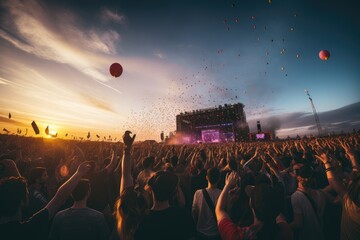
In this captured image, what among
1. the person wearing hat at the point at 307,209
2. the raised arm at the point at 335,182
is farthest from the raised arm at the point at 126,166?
the raised arm at the point at 335,182

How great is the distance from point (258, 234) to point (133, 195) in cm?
137

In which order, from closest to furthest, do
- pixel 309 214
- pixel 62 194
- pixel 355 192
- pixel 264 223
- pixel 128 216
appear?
pixel 264 223
pixel 355 192
pixel 128 216
pixel 62 194
pixel 309 214

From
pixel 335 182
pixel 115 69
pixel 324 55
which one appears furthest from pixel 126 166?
pixel 324 55

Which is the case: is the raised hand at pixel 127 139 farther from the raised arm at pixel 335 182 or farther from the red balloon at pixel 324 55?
the red balloon at pixel 324 55

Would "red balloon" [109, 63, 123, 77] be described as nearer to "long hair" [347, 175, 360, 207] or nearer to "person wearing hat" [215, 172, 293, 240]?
"person wearing hat" [215, 172, 293, 240]

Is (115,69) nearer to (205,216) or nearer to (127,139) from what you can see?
(127,139)

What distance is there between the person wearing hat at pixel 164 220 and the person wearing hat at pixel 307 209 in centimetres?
179

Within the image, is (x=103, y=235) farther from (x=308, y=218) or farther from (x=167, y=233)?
(x=308, y=218)

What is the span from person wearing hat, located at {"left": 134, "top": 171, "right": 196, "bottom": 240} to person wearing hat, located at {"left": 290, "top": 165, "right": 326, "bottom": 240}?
1.79 meters

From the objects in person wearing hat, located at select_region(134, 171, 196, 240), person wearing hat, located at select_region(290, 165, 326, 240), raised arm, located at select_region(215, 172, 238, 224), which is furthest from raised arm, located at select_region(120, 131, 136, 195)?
person wearing hat, located at select_region(290, 165, 326, 240)

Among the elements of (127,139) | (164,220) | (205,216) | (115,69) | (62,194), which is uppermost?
(115,69)

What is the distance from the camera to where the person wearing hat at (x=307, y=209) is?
2584 mm

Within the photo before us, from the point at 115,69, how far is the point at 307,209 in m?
6.06

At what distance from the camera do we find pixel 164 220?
6.19 ft
